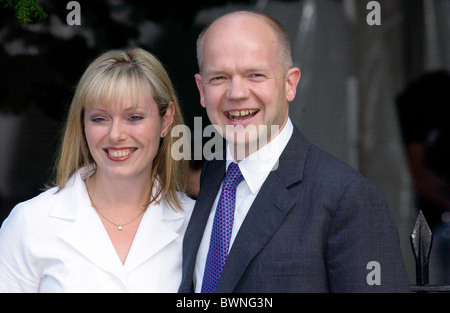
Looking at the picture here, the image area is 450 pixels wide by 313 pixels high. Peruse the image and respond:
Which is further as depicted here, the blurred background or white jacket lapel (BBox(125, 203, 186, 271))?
the blurred background

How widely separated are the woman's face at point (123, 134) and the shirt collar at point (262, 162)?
0.50 m

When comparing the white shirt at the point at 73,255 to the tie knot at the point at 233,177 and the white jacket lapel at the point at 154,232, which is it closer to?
the white jacket lapel at the point at 154,232

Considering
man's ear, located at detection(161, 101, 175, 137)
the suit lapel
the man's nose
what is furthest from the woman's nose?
the suit lapel

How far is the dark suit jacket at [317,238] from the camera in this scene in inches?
86.8

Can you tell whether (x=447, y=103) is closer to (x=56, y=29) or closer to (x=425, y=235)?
(x=425, y=235)

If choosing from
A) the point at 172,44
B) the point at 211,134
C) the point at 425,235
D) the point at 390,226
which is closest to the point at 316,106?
the point at 211,134

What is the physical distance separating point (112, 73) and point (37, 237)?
2.51 feet

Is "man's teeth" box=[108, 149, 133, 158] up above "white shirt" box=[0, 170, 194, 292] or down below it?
above

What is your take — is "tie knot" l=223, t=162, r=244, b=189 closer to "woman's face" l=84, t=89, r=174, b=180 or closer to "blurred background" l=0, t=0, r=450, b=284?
"woman's face" l=84, t=89, r=174, b=180

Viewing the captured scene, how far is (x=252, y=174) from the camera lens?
2.55 meters

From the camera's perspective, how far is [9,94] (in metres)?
4.36

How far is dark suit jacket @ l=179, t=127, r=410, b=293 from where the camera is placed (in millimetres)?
2205

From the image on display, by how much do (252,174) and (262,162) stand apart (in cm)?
6

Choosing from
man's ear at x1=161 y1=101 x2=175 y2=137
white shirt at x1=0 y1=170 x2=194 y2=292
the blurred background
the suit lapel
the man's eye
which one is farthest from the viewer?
the blurred background
